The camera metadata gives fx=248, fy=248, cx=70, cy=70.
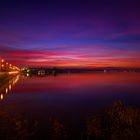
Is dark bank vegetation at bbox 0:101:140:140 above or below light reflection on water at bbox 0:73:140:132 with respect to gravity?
above

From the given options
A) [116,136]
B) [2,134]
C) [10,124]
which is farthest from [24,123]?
[116,136]

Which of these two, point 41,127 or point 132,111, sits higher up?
point 132,111

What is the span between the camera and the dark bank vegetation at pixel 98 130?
60.5ft

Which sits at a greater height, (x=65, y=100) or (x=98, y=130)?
(x=98, y=130)

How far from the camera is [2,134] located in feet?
65.1

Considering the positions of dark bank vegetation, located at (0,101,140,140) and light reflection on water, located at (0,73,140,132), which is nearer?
dark bank vegetation, located at (0,101,140,140)

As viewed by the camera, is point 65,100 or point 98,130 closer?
point 98,130

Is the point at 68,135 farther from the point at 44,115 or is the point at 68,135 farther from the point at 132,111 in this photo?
the point at 44,115

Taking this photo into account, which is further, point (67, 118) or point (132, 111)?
point (67, 118)

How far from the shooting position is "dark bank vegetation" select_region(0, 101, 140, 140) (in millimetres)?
18448

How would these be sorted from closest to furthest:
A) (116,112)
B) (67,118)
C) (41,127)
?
(116,112) → (41,127) → (67,118)

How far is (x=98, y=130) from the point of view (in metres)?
19.4

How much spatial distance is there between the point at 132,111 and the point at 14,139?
31.6ft

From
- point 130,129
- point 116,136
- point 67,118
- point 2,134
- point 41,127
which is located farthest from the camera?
point 67,118
